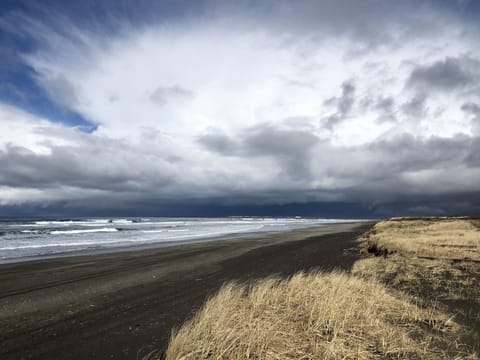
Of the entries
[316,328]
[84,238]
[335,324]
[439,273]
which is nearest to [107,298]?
[316,328]

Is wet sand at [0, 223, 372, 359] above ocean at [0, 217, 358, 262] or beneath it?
beneath

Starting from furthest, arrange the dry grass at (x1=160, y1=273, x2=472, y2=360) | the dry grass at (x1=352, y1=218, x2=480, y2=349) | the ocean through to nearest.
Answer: the ocean, the dry grass at (x1=352, y1=218, x2=480, y2=349), the dry grass at (x1=160, y1=273, x2=472, y2=360)

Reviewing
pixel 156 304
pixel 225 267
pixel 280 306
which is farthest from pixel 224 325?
pixel 225 267

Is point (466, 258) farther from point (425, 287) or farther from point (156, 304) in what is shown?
point (156, 304)

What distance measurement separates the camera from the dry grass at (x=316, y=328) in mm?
5484

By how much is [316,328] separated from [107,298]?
795 cm

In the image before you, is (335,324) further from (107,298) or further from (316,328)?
(107,298)

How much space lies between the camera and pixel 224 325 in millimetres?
6102

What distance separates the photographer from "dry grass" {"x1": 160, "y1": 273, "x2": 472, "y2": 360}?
5.48 metres

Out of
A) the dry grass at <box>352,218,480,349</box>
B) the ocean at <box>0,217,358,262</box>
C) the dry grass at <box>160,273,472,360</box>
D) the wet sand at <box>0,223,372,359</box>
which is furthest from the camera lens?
the ocean at <box>0,217,358,262</box>

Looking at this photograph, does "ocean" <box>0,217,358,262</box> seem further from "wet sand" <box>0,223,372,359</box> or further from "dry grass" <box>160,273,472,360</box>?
"dry grass" <box>160,273,472,360</box>

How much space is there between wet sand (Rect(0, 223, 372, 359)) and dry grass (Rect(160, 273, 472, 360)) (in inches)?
64.1

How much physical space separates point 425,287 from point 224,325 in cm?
927

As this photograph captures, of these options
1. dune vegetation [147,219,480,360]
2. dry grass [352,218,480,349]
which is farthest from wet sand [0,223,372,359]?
dry grass [352,218,480,349]
